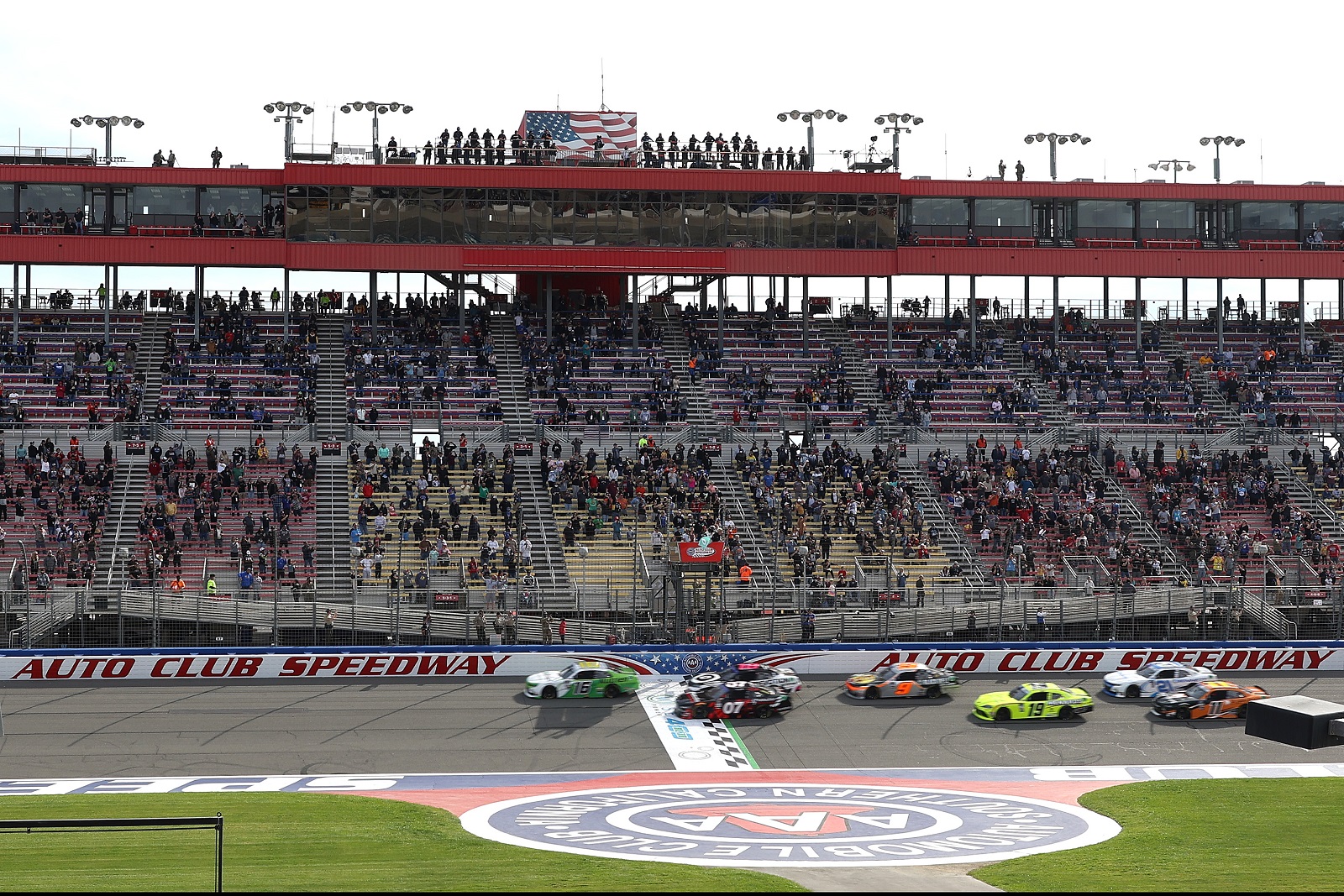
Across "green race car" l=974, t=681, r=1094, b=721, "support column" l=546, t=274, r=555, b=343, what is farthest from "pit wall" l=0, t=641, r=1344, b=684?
"support column" l=546, t=274, r=555, b=343

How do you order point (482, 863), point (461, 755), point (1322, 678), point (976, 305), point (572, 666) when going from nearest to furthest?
point (482, 863) < point (461, 755) < point (572, 666) < point (1322, 678) < point (976, 305)

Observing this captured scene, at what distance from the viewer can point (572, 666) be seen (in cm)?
4009

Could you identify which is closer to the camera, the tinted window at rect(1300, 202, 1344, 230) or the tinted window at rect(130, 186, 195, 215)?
the tinted window at rect(130, 186, 195, 215)

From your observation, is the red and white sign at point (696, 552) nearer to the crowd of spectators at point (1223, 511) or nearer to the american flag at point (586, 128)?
the crowd of spectators at point (1223, 511)

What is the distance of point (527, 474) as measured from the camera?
176 feet

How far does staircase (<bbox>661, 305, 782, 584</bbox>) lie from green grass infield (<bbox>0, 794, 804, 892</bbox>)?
2348cm

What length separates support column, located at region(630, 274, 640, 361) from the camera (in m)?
63.1

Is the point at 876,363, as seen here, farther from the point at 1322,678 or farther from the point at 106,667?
the point at 106,667

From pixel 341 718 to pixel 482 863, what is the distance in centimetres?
1493

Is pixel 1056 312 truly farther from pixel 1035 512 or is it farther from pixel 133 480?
pixel 133 480

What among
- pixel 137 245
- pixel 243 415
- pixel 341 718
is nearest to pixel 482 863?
pixel 341 718

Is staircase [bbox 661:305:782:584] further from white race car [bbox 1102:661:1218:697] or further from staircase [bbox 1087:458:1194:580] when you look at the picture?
staircase [bbox 1087:458:1194:580]

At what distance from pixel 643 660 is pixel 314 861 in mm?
20227

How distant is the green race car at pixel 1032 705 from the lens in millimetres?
37156
